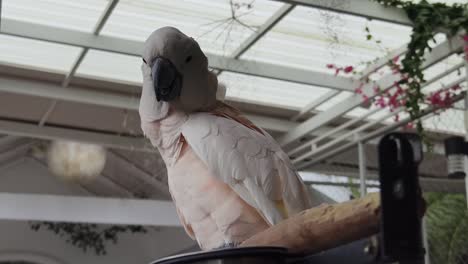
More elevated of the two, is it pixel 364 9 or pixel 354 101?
pixel 364 9

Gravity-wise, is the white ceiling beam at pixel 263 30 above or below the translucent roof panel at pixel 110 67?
below

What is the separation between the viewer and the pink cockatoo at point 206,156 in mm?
1135

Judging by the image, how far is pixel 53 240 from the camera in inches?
273

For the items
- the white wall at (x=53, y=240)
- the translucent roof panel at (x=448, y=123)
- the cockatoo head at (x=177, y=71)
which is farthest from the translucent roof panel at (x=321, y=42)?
the white wall at (x=53, y=240)

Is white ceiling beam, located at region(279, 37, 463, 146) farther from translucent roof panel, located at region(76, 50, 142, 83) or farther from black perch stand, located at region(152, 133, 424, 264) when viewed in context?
black perch stand, located at region(152, 133, 424, 264)

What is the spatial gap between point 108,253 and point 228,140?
6.15m

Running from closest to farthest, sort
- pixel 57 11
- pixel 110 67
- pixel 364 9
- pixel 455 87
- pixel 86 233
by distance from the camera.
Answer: pixel 364 9, pixel 57 11, pixel 455 87, pixel 110 67, pixel 86 233

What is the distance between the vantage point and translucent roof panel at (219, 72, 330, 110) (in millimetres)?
3785

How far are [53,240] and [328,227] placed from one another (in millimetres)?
6688

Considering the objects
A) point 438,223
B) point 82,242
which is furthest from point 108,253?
point 438,223

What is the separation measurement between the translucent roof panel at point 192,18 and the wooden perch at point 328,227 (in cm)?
238

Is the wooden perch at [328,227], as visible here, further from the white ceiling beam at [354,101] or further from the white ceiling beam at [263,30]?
the white ceiling beam at [354,101]

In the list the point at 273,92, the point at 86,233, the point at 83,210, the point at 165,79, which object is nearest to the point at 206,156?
the point at 165,79

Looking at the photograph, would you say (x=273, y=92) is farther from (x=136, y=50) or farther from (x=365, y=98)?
(x=136, y=50)
